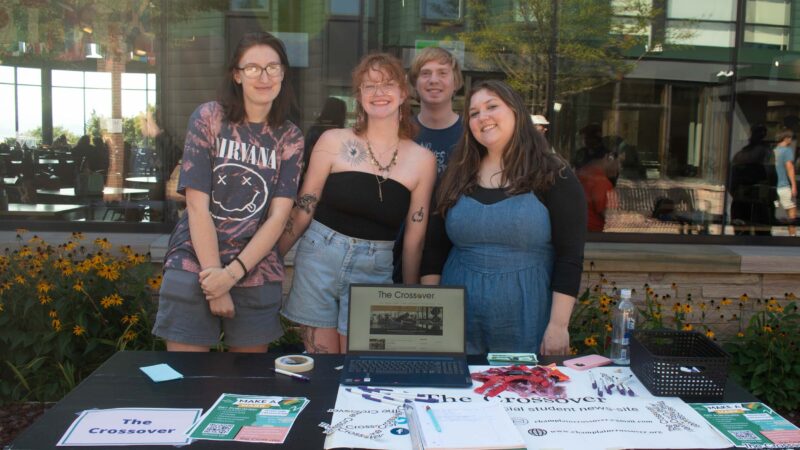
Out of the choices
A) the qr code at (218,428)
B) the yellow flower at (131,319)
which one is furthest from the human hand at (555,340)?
the yellow flower at (131,319)

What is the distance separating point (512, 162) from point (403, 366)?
0.87 metres

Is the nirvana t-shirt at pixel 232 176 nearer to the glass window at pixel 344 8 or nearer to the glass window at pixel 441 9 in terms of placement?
the glass window at pixel 344 8

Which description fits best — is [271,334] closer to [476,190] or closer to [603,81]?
[476,190]

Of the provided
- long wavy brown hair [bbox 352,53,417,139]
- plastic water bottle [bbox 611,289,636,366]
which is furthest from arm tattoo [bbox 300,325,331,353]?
plastic water bottle [bbox 611,289,636,366]

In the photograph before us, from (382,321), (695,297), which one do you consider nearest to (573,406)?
(382,321)

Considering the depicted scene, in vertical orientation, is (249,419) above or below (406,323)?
below

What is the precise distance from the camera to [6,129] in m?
4.82

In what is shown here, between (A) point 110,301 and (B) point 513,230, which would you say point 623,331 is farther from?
(A) point 110,301

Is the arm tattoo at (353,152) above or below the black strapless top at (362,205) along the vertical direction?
above

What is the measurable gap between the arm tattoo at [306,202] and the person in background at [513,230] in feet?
1.62

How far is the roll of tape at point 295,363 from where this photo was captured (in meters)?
2.16

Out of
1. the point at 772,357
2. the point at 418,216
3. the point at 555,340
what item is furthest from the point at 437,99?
Answer: the point at 772,357

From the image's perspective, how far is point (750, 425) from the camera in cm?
182

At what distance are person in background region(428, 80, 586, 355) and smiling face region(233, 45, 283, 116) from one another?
73 cm
